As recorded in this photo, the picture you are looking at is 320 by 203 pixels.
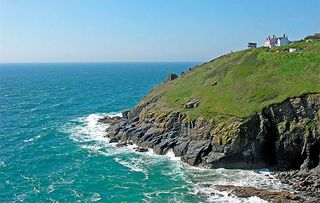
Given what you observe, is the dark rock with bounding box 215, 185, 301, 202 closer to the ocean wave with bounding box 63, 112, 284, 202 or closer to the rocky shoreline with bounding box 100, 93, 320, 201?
the ocean wave with bounding box 63, 112, 284, 202

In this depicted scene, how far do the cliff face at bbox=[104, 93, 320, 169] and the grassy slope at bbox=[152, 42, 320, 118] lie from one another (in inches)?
109

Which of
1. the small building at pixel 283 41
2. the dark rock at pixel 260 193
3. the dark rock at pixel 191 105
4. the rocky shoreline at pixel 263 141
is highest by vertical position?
the small building at pixel 283 41

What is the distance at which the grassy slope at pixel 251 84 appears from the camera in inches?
3234

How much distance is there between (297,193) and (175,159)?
25663 millimetres

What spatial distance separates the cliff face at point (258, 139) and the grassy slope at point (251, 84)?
2.76m

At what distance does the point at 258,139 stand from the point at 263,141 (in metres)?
1.07

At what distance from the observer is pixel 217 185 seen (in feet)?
209

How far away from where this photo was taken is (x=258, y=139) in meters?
73.8

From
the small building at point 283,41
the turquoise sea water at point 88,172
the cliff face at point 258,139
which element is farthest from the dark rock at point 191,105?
the small building at point 283,41

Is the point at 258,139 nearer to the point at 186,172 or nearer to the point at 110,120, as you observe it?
the point at 186,172

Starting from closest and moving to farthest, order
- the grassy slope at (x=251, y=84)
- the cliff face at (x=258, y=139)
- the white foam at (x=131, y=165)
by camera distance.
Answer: the cliff face at (x=258, y=139) < the white foam at (x=131, y=165) < the grassy slope at (x=251, y=84)

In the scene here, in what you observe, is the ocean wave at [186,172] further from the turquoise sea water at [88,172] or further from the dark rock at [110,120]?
the dark rock at [110,120]

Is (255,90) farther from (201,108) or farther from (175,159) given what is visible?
(175,159)

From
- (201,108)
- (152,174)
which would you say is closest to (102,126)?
(201,108)
